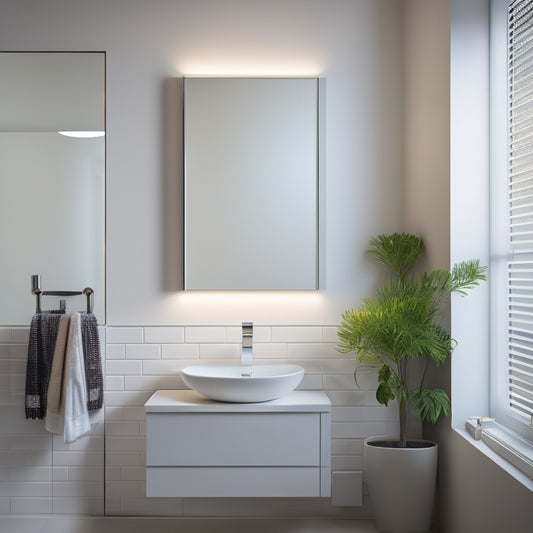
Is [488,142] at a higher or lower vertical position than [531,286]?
higher

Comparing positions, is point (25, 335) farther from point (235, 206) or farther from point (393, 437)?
point (393, 437)

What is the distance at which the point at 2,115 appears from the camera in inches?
122

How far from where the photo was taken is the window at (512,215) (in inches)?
89.7

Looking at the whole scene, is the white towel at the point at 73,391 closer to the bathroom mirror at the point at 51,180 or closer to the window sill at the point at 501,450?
the bathroom mirror at the point at 51,180

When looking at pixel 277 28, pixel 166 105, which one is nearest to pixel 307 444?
pixel 166 105

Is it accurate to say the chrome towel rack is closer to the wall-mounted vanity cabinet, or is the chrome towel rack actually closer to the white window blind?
the wall-mounted vanity cabinet

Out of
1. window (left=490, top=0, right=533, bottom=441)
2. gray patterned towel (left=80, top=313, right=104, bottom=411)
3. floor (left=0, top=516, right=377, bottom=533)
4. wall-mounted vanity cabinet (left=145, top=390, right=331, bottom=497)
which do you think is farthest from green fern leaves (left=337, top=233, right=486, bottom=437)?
gray patterned towel (left=80, top=313, right=104, bottom=411)

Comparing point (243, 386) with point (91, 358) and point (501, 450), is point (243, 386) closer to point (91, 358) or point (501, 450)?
point (91, 358)

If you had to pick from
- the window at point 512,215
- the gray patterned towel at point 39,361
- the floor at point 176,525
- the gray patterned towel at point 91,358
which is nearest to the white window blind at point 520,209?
the window at point 512,215

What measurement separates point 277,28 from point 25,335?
6.80 ft

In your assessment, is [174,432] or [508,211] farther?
[174,432]

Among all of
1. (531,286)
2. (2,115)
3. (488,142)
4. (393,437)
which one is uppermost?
(2,115)

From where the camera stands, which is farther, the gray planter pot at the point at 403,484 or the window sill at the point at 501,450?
the gray planter pot at the point at 403,484

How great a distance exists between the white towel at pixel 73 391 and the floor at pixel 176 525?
49cm
